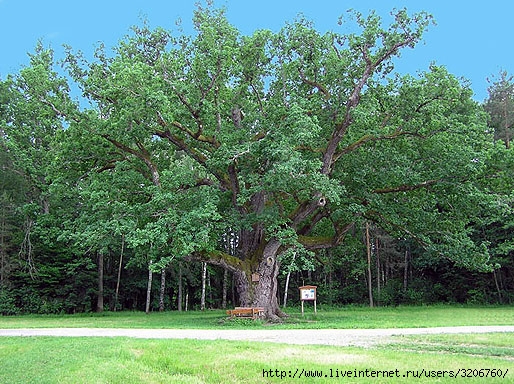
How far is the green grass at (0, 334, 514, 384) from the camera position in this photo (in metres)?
6.88

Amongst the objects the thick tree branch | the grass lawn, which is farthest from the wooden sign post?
the grass lawn

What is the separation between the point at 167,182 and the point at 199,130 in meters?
2.69

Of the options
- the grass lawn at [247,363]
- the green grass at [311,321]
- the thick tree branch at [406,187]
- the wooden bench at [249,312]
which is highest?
the thick tree branch at [406,187]

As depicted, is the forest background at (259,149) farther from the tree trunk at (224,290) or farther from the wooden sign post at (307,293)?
the tree trunk at (224,290)

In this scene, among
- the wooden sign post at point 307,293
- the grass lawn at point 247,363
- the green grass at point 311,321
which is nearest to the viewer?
the grass lawn at point 247,363

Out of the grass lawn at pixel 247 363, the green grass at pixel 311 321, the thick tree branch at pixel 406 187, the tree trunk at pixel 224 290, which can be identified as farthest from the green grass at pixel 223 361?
the tree trunk at pixel 224 290

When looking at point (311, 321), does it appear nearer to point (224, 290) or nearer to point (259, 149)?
point (259, 149)

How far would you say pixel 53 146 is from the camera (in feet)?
71.4

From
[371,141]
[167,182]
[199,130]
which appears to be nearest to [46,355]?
[167,182]

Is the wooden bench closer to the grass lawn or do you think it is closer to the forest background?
the forest background

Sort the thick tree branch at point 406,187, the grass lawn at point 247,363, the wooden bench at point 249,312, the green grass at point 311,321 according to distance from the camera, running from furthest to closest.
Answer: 1. the thick tree branch at point 406,187
2. the wooden bench at point 249,312
3. the green grass at point 311,321
4. the grass lawn at point 247,363

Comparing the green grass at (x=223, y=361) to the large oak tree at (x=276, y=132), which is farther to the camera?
the large oak tree at (x=276, y=132)

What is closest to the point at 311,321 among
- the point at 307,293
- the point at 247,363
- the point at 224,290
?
the point at 307,293

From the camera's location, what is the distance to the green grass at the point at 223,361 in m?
6.88
